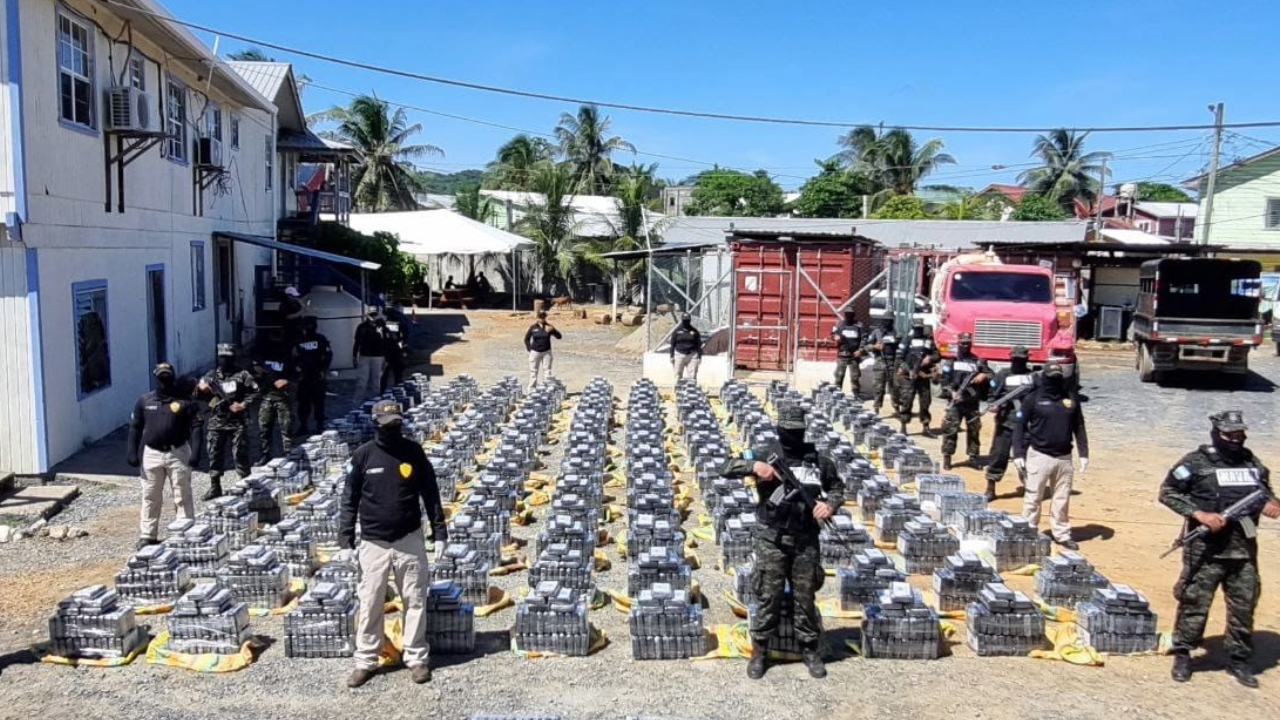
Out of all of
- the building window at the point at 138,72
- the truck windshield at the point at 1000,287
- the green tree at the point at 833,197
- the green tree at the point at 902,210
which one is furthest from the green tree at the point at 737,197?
the building window at the point at 138,72

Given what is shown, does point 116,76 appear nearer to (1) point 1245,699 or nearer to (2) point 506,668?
(2) point 506,668

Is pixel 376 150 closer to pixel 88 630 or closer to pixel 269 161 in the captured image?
pixel 269 161

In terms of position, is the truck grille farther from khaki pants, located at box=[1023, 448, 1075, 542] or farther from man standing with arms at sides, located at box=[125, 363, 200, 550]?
man standing with arms at sides, located at box=[125, 363, 200, 550]

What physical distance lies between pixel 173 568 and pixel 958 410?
9745mm

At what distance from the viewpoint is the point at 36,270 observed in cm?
1175

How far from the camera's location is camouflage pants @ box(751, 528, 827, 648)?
22.3 feet

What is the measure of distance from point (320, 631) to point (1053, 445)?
22.8 ft

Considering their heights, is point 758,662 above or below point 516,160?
below

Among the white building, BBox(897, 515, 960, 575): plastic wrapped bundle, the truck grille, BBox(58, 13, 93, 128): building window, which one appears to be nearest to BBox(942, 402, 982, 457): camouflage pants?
BBox(897, 515, 960, 575): plastic wrapped bundle

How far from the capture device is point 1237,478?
6.83 m

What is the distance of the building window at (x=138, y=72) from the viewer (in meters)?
15.5

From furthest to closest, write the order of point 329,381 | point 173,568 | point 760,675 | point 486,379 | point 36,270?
point 486,379 < point 329,381 < point 36,270 < point 173,568 < point 760,675

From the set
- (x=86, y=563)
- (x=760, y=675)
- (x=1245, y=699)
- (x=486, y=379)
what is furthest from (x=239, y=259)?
(x=1245, y=699)

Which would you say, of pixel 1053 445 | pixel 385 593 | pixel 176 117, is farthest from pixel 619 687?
pixel 176 117
